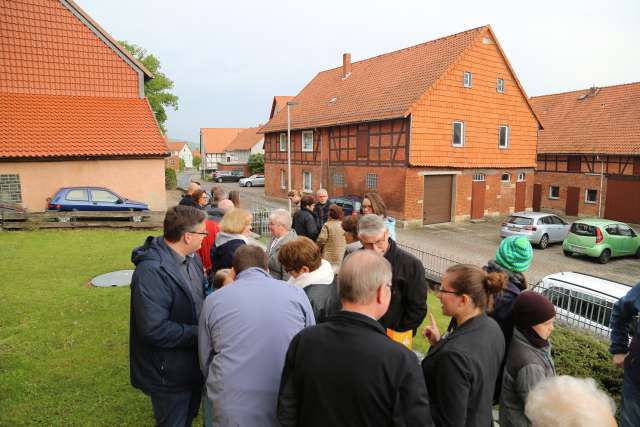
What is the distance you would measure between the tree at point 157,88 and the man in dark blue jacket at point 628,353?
43491mm

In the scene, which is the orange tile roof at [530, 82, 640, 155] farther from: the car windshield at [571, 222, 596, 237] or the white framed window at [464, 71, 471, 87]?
the car windshield at [571, 222, 596, 237]

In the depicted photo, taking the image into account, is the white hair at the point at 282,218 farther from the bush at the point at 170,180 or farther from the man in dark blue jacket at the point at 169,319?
the bush at the point at 170,180

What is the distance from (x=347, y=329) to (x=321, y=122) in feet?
86.2

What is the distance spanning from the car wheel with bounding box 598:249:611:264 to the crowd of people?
44.6 ft

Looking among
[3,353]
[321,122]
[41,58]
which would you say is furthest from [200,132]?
[3,353]

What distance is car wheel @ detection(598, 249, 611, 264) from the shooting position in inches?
612

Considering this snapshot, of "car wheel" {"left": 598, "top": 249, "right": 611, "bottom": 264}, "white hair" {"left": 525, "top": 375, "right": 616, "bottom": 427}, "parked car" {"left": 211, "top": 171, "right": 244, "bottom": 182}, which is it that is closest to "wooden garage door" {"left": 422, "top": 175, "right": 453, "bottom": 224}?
"car wheel" {"left": 598, "top": 249, "right": 611, "bottom": 264}

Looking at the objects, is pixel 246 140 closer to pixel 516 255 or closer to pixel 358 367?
pixel 516 255

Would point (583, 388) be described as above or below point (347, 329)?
below

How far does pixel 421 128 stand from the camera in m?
21.9

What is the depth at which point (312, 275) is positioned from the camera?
361 cm

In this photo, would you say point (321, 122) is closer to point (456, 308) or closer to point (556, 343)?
point (556, 343)

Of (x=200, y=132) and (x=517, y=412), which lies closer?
(x=517, y=412)

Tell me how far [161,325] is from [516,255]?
2913 mm
